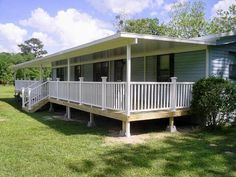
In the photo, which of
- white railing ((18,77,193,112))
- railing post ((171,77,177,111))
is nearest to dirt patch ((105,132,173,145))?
white railing ((18,77,193,112))

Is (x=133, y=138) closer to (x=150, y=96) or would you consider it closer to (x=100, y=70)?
(x=150, y=96)

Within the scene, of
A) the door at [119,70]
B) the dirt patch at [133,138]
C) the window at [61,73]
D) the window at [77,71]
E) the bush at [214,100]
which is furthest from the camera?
the window at [61,73]

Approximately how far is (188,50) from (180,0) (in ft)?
89.6

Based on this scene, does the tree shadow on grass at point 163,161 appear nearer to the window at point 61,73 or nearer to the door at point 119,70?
the door at point 119,70

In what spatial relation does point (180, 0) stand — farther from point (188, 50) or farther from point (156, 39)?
point (156, 39)

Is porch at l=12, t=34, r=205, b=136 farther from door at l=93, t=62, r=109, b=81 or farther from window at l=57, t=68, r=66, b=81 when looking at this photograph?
window at l=57, t=68, r=66, b=81

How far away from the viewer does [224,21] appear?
101 feet

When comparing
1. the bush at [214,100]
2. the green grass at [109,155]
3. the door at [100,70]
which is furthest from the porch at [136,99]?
the door at [100,70]

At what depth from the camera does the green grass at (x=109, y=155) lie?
5414 mm

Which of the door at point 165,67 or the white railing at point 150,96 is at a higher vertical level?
the door at point 165,67

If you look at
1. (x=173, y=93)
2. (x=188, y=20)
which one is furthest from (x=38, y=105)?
(x=188, y=20)

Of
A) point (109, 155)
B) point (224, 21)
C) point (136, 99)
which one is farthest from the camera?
point (224, 21)

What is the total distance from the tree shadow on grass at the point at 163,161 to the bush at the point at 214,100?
59.4 inches

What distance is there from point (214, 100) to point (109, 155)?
419cm
